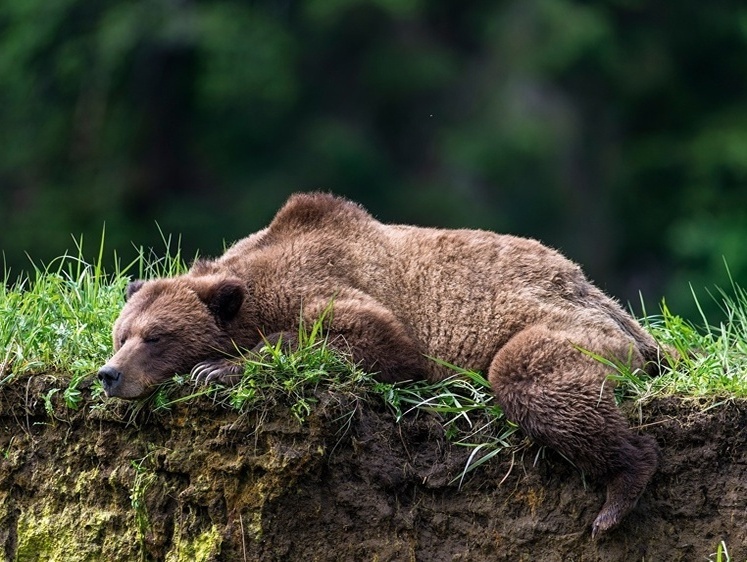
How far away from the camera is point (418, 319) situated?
19.0 ft

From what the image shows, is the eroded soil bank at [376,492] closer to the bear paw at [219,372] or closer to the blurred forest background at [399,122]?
the bear paw at [219,372]

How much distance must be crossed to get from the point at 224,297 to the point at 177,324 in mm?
236

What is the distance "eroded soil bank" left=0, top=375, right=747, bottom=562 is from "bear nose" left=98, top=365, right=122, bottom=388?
0.19m

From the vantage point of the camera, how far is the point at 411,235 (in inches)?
239

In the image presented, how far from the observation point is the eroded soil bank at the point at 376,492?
511cm

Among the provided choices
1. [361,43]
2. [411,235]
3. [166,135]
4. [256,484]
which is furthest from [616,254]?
[256,484]

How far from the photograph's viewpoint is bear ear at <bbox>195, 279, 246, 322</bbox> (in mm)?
5590

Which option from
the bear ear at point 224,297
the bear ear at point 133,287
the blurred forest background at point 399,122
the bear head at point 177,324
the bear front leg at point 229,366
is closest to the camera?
the bear front leg at point 229,366

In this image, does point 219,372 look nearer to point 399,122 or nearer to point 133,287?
point 133,287

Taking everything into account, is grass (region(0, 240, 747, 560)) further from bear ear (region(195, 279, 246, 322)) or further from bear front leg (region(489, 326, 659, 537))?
bear ear (region(195, 279, 246, 322))

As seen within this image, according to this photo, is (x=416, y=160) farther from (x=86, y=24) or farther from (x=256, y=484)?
(x=256, y=484)

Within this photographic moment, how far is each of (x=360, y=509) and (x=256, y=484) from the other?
0.43 metres

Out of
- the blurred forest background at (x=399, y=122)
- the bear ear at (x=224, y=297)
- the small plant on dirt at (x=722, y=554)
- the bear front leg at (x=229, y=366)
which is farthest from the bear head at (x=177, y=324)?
the blurred forest background at (x=399, y=122)

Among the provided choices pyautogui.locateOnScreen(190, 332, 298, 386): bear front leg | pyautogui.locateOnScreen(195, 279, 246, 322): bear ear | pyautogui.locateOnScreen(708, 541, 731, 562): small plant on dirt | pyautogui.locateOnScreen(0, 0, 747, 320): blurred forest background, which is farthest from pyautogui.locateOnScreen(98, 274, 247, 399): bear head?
pyautogui.locateOnScreen(0, 0, 747, 320): blurred forest background
